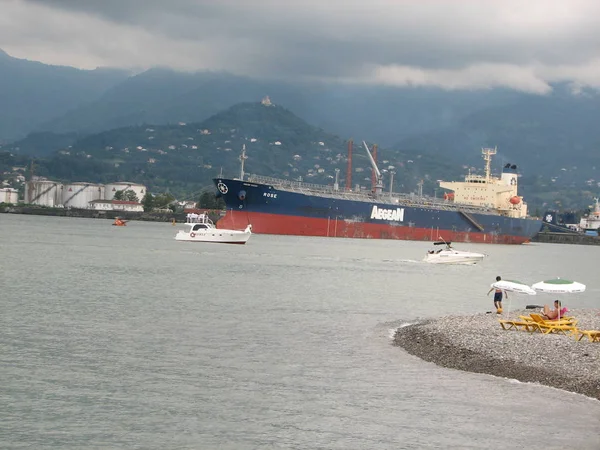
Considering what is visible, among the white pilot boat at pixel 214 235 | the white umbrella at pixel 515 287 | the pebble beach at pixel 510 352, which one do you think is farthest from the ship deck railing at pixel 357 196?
the pebble beach at pixel 510 352

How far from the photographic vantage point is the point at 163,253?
80.1 metres

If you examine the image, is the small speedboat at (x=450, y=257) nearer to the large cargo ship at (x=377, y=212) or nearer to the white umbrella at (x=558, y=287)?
the large cargo ship at (x=377, y=212)

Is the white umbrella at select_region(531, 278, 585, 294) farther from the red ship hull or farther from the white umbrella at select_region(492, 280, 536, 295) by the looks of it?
the red ship hull

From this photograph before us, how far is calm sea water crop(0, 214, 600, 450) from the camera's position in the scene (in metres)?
19.6

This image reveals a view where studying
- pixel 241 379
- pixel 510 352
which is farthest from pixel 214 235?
pixel 241 379

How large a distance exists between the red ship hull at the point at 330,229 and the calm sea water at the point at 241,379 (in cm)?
6090

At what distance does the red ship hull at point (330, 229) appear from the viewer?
111 metres

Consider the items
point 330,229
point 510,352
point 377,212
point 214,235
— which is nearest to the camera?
point 510,352

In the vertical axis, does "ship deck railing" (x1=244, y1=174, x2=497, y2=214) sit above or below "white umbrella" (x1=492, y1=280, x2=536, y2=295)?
above

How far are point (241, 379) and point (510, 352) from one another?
809 centimetres

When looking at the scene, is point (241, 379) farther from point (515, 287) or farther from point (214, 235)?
point (214, 235)

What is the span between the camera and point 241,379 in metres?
24.5

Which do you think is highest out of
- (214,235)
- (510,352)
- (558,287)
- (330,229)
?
(330,229)

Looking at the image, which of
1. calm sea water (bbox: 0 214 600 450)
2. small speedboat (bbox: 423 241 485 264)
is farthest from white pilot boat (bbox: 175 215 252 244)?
calm sea water (bbox: 0 214 600 450)
